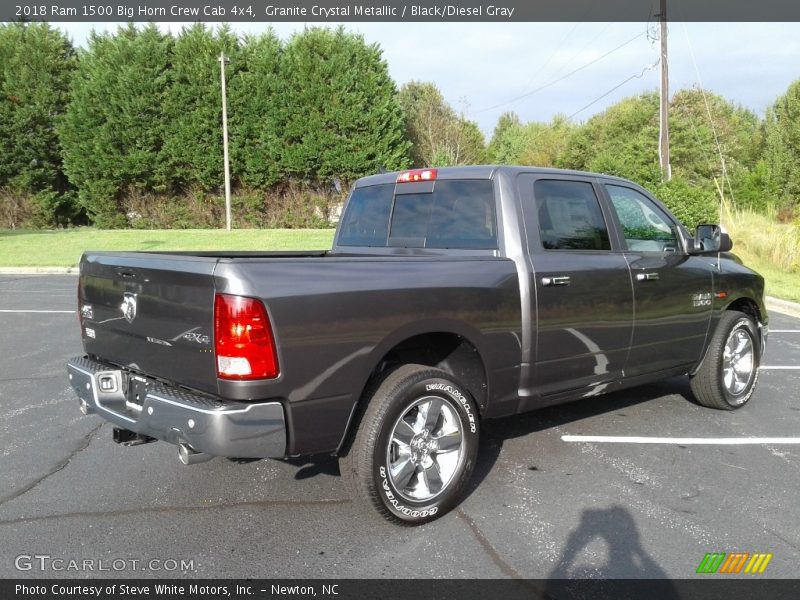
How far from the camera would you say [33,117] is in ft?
104

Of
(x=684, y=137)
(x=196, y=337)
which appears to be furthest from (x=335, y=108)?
(x=196, y=337)

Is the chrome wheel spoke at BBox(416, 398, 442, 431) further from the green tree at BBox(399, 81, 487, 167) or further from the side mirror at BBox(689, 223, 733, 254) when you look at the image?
the green tree at BBox(399, 81, 487, 167)

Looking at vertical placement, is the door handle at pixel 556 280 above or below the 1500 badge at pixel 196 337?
above

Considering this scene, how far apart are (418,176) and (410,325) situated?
1.50 metres

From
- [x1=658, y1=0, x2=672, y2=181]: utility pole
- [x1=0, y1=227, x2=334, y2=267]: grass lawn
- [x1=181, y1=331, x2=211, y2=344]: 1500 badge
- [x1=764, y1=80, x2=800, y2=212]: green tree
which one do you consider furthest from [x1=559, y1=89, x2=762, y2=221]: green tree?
[x1=181, y1=331, x2=211, y2=344]: 1500 badge

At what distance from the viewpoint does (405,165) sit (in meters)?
30.9

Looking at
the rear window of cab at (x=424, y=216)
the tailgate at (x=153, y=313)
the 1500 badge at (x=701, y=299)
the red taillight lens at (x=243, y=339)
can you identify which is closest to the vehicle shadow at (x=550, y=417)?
the 1500 badge at (x=701, y=299)

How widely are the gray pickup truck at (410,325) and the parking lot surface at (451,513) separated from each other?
1.12ft

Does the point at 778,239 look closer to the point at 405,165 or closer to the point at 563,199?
the point at 563,199

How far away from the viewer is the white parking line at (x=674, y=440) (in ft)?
15.3

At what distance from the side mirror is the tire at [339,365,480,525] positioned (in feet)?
7.82

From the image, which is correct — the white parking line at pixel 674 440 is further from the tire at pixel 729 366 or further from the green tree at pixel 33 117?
the green tree at pixel 33 117

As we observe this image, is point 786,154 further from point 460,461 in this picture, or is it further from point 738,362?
point 460,461

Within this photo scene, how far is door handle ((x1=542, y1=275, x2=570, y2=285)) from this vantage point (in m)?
3.89
